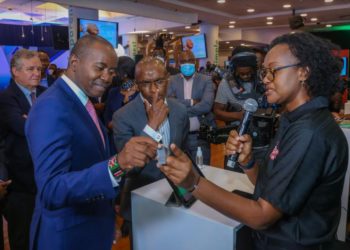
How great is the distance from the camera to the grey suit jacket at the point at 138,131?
76.9 inches

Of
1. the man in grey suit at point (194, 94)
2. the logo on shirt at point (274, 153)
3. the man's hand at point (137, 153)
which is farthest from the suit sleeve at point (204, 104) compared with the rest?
the man's hand at point (137, 153)

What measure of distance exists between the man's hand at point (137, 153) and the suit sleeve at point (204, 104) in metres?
2.25

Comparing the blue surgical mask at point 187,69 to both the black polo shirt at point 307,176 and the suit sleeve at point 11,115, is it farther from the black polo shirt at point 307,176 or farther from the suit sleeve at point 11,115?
the black polo shirt at point 307,176

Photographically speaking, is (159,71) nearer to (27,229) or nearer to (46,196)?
(46,196)

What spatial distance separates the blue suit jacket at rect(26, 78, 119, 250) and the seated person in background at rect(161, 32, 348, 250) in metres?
0.30

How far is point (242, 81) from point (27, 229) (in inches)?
85.1

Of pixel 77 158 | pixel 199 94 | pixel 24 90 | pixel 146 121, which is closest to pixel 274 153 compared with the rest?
pixel 77 158

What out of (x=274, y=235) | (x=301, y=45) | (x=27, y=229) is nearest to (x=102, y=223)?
(x=274, y=235)

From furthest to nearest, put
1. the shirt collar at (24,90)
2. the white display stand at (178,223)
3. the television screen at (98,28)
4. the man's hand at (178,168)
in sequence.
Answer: the television screen at (98,28) < the shirt collar at (24,90) < the white display stand at (178,223) < the man's hand at (178,168)

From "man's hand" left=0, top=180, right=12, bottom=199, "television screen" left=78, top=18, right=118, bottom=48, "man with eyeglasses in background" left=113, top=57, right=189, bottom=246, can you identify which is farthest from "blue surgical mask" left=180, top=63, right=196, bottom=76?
"television screen" left=78, top=18, right=118, bottom=48

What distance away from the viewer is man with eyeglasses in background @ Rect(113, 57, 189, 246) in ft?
6.41

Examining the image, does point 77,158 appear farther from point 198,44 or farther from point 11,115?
point 198,44

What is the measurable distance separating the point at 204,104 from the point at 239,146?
197cm

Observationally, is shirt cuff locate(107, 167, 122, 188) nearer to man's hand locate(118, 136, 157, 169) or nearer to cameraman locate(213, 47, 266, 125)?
man's hand locate(118, 136, 157, 169)
